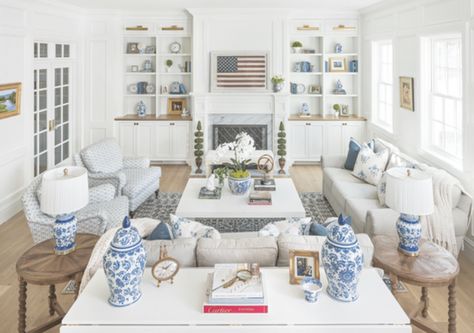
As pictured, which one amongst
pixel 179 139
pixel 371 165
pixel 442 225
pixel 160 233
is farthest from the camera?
pixel 179 139

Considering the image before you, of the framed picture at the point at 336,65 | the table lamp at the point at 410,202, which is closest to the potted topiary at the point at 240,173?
the table lamp at the point at 410,202

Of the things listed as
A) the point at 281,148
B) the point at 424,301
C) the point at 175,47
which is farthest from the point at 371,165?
the point at 175,47

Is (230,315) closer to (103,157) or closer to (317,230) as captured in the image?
(317,230)

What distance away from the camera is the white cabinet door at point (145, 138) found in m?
7.93

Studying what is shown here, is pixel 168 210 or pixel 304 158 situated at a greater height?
pixel 304 158

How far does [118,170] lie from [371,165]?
11.0ft

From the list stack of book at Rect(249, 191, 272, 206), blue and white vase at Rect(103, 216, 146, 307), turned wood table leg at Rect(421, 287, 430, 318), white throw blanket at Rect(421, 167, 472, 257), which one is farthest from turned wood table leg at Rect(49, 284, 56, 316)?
white throw blanket at Rect(421, 167, 472, 257)

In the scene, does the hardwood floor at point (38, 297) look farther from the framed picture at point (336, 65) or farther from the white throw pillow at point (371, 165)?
the framed picture at point (336, 65)

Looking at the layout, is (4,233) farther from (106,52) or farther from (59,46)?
(106,52)

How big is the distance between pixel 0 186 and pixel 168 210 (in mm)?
2104

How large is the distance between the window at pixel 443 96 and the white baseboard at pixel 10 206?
5.46m

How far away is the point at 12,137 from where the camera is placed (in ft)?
17.2

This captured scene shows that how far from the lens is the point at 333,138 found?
26.0 feet

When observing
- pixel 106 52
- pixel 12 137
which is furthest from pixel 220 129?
pixel 12 137
